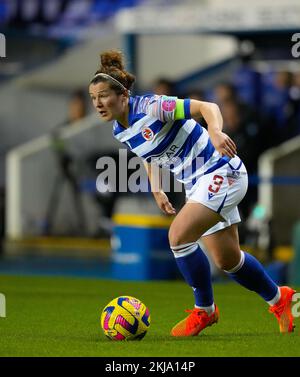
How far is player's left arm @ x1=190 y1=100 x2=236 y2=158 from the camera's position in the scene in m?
7.85

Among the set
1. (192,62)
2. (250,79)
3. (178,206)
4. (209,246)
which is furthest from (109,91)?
(192,62)

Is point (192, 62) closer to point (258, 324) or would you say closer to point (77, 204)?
point (77, 204)

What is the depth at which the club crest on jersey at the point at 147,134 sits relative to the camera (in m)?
8.41

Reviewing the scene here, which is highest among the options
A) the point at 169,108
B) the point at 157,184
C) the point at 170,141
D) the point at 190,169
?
the point at 169,108

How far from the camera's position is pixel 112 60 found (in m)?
8.54

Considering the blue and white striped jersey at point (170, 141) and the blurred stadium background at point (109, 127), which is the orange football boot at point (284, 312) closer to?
the blue and white striped jersey at point (170, 141)

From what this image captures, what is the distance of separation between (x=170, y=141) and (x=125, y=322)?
1318mm

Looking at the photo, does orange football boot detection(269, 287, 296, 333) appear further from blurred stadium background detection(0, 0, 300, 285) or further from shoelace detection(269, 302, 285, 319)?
blurred stadium background detection(0, 0, 300, 285)

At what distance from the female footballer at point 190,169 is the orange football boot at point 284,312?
0.16 metres

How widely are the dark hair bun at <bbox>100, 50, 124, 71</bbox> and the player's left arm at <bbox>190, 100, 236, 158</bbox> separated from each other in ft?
2.11

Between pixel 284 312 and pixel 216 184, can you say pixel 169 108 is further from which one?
pixel 284 312

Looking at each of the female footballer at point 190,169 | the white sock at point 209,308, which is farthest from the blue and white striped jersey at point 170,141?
the white sock at point 209,308

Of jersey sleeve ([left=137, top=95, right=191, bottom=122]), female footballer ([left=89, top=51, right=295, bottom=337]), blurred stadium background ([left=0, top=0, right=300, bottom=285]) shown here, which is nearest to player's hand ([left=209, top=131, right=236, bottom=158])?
female footballer ([left=89, top=51, right=295, bottom=337])

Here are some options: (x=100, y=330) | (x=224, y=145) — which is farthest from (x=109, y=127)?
(x=224, y=145)
